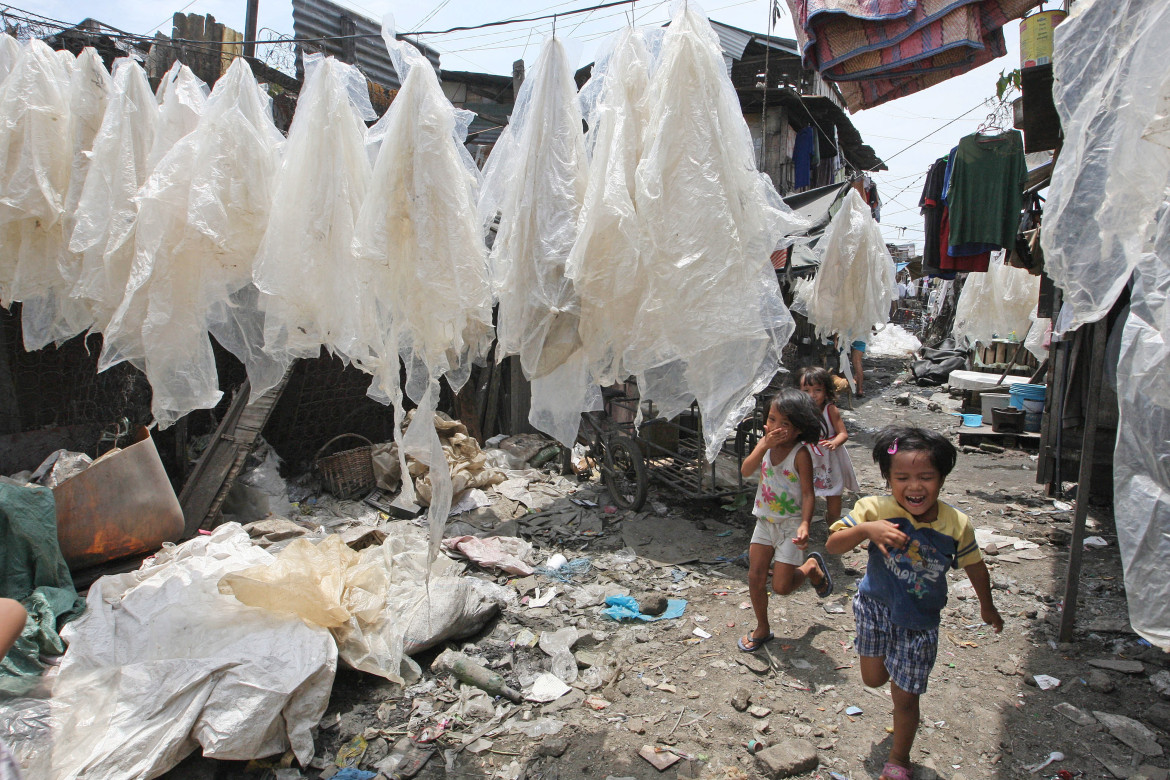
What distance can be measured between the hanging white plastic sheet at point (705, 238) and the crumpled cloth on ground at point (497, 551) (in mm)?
2433

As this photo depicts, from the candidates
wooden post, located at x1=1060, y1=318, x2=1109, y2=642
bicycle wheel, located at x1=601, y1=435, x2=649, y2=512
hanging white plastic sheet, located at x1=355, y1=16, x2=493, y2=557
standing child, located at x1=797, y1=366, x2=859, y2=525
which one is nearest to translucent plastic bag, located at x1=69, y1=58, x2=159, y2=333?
hanging white plastic sheet, located at x1=355, y1=16, x2=493, y2=557

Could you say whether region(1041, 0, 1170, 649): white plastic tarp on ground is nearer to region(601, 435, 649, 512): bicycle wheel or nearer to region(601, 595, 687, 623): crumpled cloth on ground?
region(601, 595, 687, 623): crumpled cloth on ground

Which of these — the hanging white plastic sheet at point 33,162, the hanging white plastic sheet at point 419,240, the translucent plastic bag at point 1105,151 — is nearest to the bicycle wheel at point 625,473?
the hanging white plastic sheet at point 419,240

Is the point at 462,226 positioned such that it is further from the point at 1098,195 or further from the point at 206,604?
the point at 206,604

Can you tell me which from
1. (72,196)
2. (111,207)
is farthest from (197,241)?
(72,196)

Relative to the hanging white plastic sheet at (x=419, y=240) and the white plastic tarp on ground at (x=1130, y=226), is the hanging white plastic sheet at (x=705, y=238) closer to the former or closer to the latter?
the hanging white plastic sheet at (x=419, y=240)

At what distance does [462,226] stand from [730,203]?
2.99 feet

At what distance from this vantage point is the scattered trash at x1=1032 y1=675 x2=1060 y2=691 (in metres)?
2.72

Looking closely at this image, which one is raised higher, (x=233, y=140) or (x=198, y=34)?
(x=198, y=34)

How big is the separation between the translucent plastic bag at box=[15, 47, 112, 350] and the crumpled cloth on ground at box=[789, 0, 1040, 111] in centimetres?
290

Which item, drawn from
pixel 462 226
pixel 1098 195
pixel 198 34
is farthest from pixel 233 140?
pixel 198 34

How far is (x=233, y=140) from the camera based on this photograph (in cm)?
226

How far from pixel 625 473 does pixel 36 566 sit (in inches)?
156

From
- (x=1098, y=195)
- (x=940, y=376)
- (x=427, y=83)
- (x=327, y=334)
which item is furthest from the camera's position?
(x=940, y=376)
